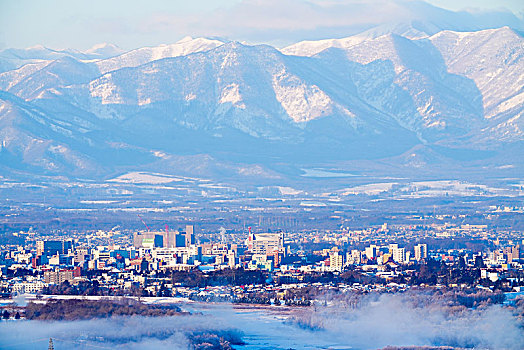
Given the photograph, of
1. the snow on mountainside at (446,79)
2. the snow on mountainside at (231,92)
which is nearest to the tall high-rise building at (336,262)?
the snow on mountainside at (446,79)

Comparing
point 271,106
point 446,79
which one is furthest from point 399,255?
point 446,79

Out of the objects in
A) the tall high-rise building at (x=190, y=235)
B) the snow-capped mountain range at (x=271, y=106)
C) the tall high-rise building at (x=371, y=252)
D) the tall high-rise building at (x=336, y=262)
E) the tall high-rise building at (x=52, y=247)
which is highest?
the snow-capped mountain range at (x=271, y=106)

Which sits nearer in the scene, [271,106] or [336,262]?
[336,262]

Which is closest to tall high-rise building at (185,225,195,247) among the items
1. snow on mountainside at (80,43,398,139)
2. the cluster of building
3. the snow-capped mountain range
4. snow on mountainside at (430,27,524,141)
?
the cluster of building

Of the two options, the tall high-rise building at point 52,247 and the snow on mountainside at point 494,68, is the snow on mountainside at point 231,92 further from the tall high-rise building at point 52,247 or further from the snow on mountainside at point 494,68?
the tall high-rise building at point 52,247

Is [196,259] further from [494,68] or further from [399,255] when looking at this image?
[494,68]

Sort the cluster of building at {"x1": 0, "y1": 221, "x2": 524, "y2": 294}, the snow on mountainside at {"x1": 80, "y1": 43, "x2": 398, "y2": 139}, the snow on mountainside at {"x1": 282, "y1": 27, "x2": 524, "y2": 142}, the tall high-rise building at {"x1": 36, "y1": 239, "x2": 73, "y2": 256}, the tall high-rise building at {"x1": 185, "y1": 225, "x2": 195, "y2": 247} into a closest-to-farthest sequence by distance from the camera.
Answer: the cluster of building at {"x1": 0, "y1": 221, "x2": 524, "y2": 294}
the tall high-rise building at {"x1": 36, "y1": 239, "x2": 73, "y2": 256}
the tall high-rise building at {"x1": 185, "y1": 225, "x2": 195, "y2": 247}
the snow on mountainside at {"x1": 282, "y1": 27, "x2": 524, "y2": 142}
the snow on mountainside at {"x1": 80, "y1": 43, "x2": 398, "y2": 139}

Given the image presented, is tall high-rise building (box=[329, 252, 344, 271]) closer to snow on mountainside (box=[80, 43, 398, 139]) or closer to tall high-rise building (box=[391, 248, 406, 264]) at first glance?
tall high-rise building (box=[391, 248, 406, 264])

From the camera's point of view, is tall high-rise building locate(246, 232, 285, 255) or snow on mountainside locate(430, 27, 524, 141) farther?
snow on mountainside locate(430, 27, 524, 141)
